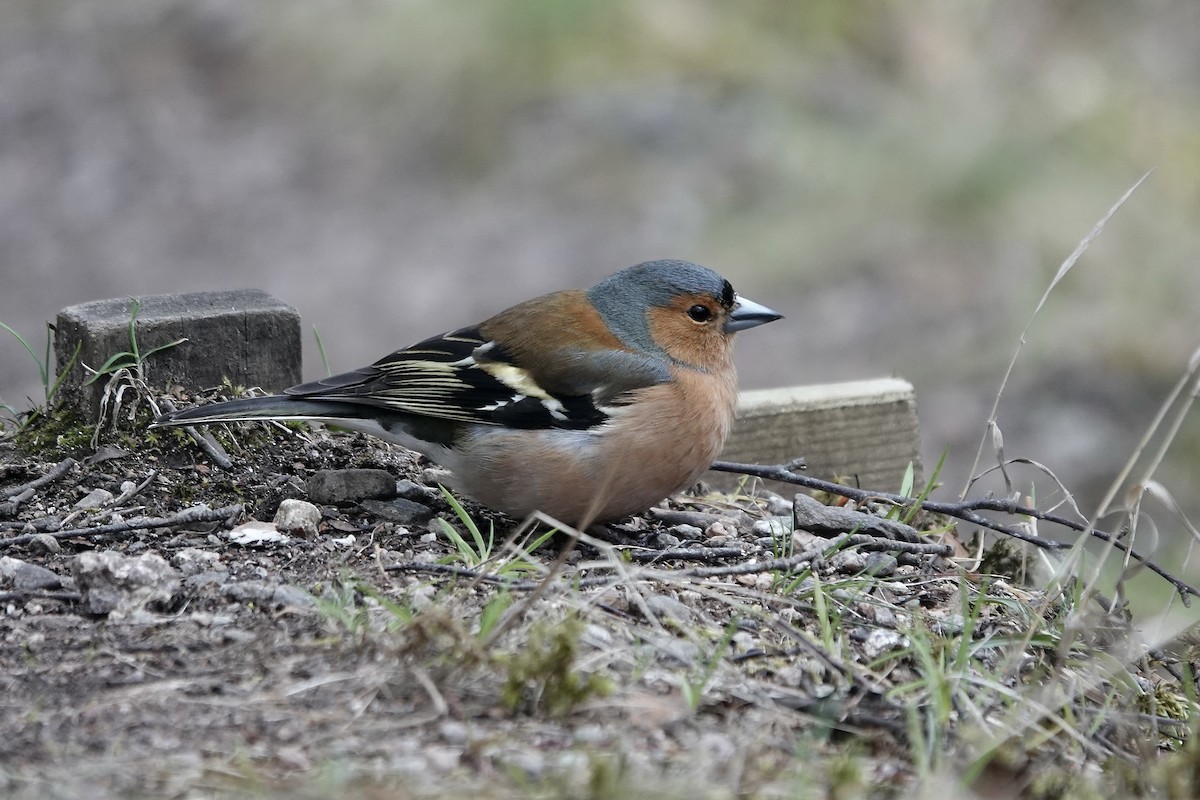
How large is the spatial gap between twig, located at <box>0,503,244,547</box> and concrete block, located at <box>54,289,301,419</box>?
66 cm

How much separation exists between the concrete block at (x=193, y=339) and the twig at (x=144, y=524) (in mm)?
659

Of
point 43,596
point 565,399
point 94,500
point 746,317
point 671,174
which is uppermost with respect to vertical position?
point 671,174

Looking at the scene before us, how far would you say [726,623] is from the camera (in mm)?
3311

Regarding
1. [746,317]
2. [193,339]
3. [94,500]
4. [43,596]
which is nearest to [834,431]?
[746,317]

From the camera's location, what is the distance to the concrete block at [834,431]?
15.5 ft

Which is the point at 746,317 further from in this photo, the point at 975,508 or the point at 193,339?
the point at 193,339

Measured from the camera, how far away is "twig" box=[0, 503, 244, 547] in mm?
3594

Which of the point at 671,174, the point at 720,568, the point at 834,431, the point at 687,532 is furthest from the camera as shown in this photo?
the point at 671,174

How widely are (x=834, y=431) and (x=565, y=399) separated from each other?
1127 mm

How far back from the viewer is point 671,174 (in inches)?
376

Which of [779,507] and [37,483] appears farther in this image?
[779,507]

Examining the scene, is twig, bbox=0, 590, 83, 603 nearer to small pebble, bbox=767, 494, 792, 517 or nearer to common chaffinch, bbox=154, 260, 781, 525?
common chaffinch, bbox=154, 260, 781, 525

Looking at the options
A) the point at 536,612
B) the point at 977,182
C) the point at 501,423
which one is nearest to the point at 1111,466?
the point at 977,182

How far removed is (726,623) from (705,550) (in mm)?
486
